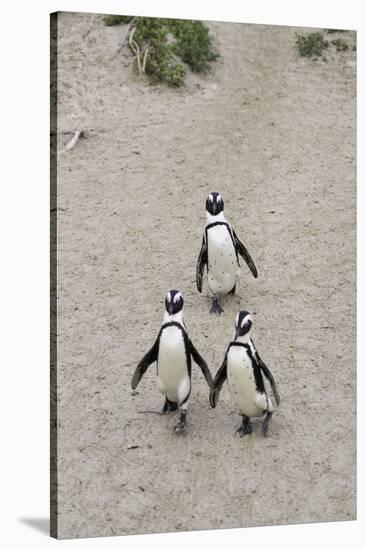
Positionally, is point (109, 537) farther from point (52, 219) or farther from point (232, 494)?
point (52, 219)

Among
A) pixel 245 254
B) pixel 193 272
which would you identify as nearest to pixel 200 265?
pixel 245 254

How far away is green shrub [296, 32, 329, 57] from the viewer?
6.46 m

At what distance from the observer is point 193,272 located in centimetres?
556

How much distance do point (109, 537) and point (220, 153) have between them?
306 centimetres

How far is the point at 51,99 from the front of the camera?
4.45 m

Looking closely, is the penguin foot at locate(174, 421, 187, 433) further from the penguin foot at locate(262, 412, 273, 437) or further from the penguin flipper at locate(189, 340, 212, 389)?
Result: the penguin foot at locate(262, 412, 273, 437)

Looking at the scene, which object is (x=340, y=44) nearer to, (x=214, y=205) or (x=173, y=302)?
(x=214, y=205)

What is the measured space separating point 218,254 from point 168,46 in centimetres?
190

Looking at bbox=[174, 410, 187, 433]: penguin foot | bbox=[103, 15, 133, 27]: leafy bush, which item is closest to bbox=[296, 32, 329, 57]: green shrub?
bbox=[103, 15, 133, 27]: leafy bush

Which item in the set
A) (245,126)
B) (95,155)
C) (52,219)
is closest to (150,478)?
(52,219)

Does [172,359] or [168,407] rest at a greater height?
[172,359]

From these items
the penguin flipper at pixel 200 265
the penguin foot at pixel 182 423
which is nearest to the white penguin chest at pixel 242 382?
the penguin foot at pixel 182 423

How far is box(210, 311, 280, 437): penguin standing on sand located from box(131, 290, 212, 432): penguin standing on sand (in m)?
0.09

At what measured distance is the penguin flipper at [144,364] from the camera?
171 inches
